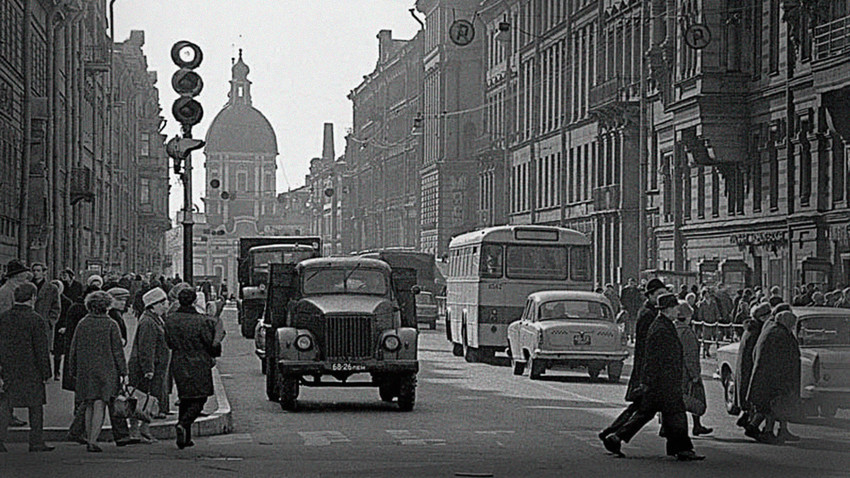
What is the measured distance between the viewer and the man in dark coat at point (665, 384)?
18078mm

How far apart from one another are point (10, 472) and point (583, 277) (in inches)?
958

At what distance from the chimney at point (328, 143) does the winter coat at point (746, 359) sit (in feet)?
552

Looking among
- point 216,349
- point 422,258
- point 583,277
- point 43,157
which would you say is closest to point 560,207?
point 422,258

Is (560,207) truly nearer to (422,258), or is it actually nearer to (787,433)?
(422,258)

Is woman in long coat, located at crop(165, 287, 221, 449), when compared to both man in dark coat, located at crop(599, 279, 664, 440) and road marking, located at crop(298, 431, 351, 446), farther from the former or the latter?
man in dark coat, located at crop(599, 279, 664, 440)

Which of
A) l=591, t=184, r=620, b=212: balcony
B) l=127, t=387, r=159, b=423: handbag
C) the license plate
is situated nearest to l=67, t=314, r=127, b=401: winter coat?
l=127, t=387, r=159, b=423: handbag

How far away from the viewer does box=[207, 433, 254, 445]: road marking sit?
20609 mm

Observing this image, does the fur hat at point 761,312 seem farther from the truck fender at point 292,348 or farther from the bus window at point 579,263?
the bus window at point 579,263

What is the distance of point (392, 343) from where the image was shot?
24969 millimetres

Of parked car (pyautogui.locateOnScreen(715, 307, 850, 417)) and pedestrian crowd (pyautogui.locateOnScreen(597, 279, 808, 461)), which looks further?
parked car (pyautogui.locateOnScreen(715, 307, 850, 417))

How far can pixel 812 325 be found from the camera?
24000 mm

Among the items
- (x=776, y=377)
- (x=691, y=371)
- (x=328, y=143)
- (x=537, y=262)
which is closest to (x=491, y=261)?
(x=537, y=262)

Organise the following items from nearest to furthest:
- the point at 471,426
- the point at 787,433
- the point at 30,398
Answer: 1. the point at 30,398
2. the point at 787,433
3. the point at 471,426

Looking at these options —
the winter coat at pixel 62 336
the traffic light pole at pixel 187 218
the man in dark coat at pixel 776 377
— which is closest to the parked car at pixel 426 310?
the winter coat at pixel 62 336
